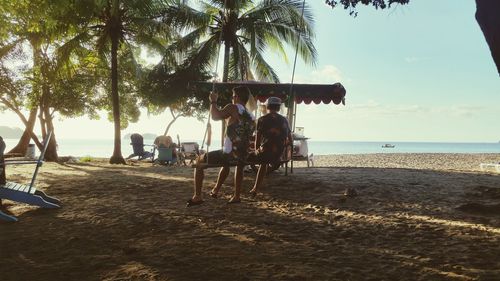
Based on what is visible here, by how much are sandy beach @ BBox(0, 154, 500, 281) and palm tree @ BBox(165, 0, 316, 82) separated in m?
11.8

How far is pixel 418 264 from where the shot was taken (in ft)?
11.4

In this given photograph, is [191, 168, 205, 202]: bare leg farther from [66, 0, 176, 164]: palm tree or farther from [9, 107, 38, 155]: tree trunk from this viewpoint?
[9, 107, 38, 155]: tree trunk

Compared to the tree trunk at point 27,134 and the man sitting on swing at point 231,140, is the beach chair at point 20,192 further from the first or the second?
the tree trunk at point 27,134

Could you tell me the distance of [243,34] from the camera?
1909 cm

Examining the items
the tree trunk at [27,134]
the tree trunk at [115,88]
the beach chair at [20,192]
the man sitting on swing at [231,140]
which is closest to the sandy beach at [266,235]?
the beach chair at [20,192]

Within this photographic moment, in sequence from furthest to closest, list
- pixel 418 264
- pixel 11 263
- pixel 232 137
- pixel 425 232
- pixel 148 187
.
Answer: pixel 148 187
pixel 232 137
pixel 425 232
pixel 11 263
pixel 418 264

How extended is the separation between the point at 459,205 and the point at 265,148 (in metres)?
3.09

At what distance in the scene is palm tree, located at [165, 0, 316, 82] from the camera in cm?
1778

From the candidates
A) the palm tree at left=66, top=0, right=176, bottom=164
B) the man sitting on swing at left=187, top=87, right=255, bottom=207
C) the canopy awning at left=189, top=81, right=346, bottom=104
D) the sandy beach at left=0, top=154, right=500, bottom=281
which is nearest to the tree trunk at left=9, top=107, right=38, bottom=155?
the palm tree at left=66, top=0, right=176, bottom=164

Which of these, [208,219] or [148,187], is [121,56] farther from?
[208,219]

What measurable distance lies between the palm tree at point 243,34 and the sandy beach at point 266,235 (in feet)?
38.6

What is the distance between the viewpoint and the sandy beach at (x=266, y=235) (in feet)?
11.1

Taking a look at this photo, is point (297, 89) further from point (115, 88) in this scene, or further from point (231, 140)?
point (115, 88)

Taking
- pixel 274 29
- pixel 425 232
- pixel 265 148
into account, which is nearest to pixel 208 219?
pixel 265 148
